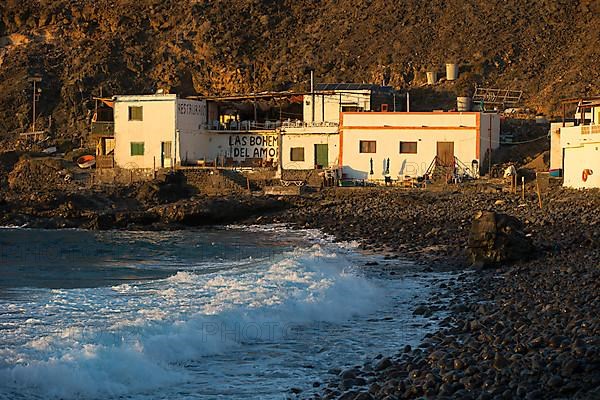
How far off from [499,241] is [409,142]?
77.8 feet

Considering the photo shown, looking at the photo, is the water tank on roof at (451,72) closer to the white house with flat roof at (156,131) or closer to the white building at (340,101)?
the white building at (340,101)

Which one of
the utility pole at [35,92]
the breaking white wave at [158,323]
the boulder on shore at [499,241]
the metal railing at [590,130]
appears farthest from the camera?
the utility pole at [35,92]

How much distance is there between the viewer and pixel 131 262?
25.5 meters

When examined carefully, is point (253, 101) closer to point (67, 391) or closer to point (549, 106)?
point (549, 106)

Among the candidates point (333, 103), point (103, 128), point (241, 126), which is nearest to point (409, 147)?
point (333, 103)

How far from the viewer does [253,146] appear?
50.3m

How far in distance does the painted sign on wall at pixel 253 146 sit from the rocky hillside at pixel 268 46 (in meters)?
11.3

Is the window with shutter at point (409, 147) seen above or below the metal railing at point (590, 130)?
below

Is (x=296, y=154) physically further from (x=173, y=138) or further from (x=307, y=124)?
(x=173, y=138)

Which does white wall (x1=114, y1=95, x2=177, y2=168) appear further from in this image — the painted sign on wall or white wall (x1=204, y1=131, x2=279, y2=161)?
the painted sign on wall

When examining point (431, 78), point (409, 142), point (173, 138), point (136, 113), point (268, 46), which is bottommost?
point (409, 142)

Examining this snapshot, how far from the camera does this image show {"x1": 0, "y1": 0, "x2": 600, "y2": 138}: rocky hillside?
62062mm

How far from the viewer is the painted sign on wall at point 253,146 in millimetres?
49625

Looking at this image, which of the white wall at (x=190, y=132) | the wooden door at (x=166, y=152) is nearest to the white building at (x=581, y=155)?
the white wall at (x=190, y=132)
